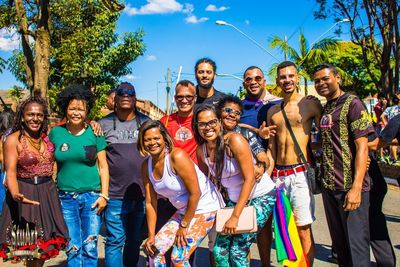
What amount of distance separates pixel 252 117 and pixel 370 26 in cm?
1126

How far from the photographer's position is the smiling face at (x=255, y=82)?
15.5ft

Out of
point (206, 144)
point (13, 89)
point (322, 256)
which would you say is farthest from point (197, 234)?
point (13, 89)

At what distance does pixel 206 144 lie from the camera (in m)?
3.70

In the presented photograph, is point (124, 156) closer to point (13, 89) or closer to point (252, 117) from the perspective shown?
A: point (252, 117)

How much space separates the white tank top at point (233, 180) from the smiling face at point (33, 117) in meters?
1.53

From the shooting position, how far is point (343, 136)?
3.76 m

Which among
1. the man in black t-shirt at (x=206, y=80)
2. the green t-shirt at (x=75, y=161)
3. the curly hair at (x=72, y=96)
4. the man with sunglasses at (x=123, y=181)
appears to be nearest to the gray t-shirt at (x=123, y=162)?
the man with sunglasses at (x=123, y=181)

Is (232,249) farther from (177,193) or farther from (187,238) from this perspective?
(177,193)

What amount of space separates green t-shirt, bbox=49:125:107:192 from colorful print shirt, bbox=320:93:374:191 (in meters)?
2.16

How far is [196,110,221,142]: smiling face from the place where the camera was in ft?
11.7

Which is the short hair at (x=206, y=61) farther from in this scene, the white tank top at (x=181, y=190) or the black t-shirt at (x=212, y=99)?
the white tank top at (x=181, y=190)

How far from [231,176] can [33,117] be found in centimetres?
186

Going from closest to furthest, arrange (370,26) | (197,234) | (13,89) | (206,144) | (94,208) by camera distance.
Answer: (197,234), (206,144), (94,208), (370,26), (13,89)

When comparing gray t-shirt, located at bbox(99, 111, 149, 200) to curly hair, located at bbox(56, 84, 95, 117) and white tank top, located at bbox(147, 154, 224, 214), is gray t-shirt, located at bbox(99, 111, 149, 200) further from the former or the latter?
white tank top, located at bbox(147, 154, 224, 214)
